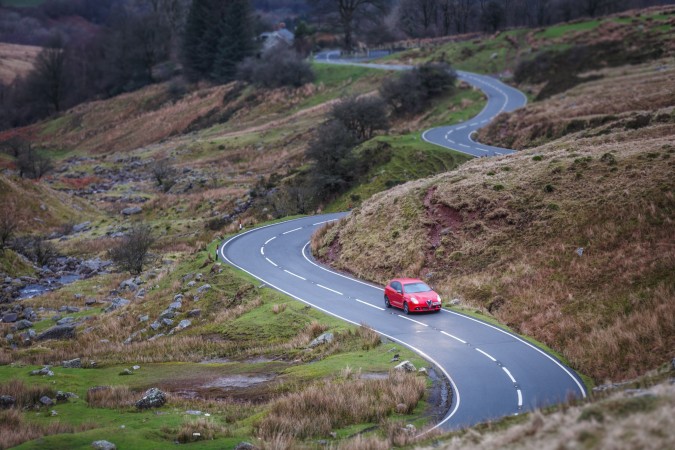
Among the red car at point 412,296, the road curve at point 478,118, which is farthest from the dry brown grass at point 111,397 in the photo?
the road curve at point 478,118

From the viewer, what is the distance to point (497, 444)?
10742mm

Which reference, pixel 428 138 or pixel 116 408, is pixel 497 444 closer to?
pixel 116 408

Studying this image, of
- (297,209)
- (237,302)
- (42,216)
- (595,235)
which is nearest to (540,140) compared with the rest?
(297,209)

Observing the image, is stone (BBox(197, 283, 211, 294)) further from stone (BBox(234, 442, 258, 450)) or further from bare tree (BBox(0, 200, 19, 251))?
stone (BBox(234, 442, 258, 450))

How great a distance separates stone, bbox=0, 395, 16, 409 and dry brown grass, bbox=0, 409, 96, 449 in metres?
1.18

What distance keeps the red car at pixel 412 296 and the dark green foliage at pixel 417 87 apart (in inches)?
2044

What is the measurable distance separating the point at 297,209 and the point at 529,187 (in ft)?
81.1

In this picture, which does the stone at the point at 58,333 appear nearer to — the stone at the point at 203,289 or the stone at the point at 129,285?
the stone at the point at 203,289

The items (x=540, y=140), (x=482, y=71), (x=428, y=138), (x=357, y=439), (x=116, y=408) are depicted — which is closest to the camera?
(x=357, y=439)

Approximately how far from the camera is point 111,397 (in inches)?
721

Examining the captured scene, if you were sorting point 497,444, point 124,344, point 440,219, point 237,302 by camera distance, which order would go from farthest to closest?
point 440,219 < point 237,302 < point 124,344 < point 497,444

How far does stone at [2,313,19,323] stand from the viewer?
3228 centimetres

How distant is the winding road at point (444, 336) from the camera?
1675cm

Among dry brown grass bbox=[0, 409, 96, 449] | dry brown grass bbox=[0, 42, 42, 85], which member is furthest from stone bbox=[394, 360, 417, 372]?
dry brown grass bbox=[0, 42, 42, 85]
